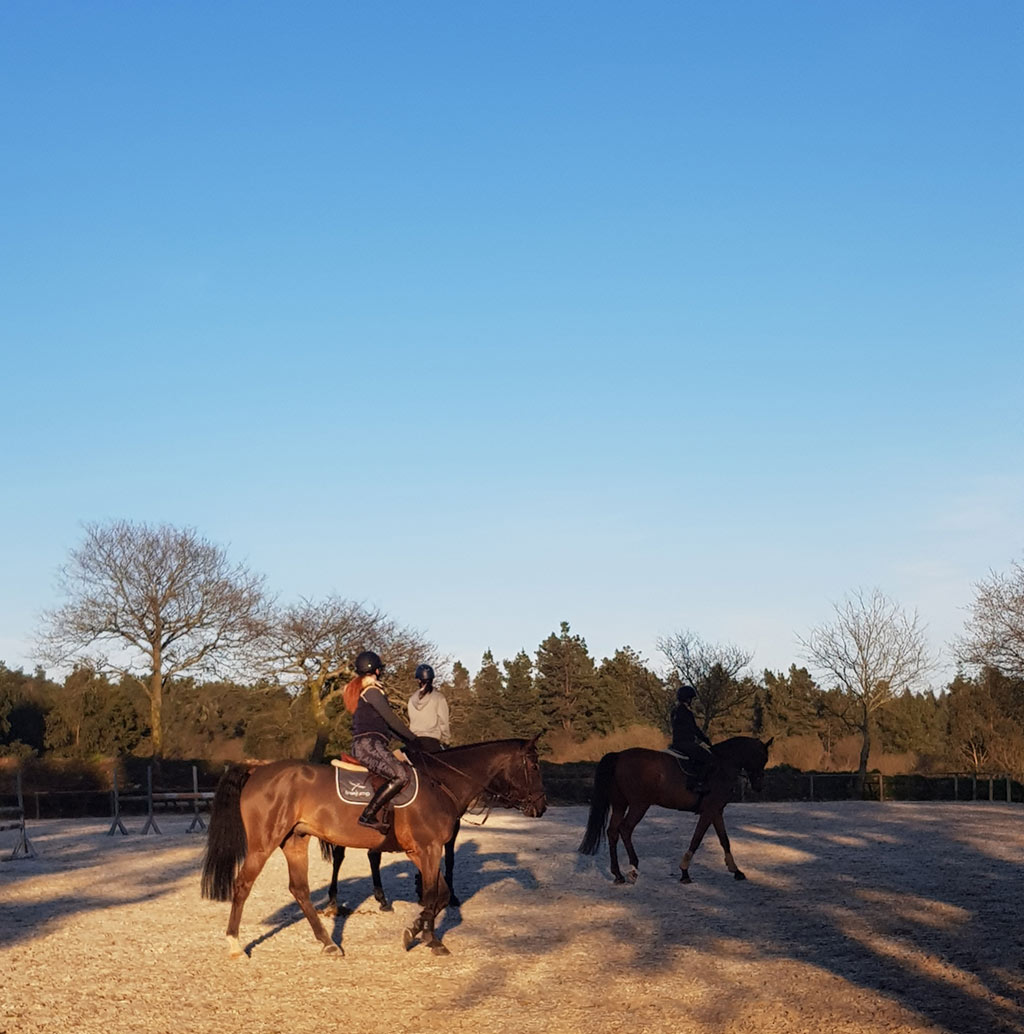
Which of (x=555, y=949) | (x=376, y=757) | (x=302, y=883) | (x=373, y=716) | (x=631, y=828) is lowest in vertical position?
(x=555, y=949)

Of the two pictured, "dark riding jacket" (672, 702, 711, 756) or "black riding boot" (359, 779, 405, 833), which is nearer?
"black riding boot" (359, 779, 405, 833)

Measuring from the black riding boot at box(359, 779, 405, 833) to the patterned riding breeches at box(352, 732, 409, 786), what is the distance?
62 millimetres

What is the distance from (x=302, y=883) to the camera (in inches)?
421

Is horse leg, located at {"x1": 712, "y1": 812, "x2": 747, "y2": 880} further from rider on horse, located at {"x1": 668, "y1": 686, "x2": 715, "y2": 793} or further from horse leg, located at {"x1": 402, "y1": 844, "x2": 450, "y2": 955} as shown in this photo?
horse leg, located at {"x1": 402, "y1": 844, "x2": 450, "y2": 955}

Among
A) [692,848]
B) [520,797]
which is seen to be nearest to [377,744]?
[520,797]

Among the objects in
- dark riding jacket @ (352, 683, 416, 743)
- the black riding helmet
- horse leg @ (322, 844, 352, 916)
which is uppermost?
the black riding helmet

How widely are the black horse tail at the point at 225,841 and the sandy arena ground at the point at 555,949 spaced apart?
556 millimetres

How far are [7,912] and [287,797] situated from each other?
14.6 ft

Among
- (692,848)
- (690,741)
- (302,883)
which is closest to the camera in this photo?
(302,883)

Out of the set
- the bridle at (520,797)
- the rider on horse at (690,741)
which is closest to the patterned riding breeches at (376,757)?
the bridle at (520,797)

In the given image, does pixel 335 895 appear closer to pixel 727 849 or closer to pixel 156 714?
pixel 727 849

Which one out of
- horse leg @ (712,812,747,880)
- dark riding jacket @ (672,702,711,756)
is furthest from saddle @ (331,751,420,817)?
horse leg @ (712,812,747,880)

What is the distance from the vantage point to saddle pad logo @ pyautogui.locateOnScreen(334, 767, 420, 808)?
10.6m

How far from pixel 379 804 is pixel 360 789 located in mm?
223
